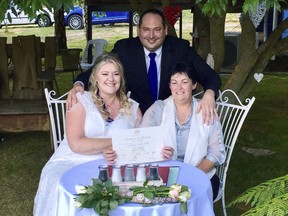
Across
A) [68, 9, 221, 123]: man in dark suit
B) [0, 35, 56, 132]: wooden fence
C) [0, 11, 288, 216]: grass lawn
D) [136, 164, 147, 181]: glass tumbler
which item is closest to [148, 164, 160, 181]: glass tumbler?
[136, 164, 147, 181]: glass tumbler

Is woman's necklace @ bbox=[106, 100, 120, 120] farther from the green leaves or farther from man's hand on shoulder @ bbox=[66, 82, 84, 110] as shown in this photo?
the green leaves

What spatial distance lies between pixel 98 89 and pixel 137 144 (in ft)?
2.27

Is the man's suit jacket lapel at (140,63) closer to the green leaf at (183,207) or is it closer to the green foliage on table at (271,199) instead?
the green leaf at (183,207)

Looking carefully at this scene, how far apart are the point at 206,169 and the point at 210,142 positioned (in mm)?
175

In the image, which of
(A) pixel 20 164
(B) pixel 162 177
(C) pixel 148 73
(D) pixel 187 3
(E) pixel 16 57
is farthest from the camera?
(D) pixel 187 3

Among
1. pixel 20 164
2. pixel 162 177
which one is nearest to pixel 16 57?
pixel 20 164

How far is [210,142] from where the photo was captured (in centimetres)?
332

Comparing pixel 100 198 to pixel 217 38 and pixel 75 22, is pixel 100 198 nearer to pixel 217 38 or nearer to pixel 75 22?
pixel 217 38

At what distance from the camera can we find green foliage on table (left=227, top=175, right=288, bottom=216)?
73.9 inches

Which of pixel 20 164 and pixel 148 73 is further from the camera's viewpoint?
pixel 20 164

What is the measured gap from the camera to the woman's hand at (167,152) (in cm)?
303

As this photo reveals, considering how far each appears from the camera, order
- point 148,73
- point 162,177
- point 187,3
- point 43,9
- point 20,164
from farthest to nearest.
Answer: point 187,3 → point 20,164 → point 148,73 → point 162,177 → point 43,9

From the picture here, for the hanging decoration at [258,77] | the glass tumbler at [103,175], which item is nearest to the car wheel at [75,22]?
the hanging decoration at [258,77]

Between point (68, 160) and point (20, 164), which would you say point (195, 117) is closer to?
point (68, 160)
